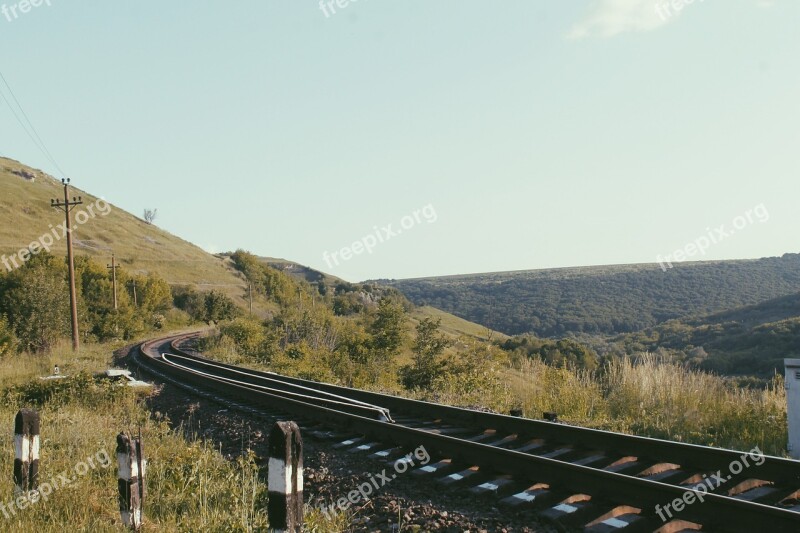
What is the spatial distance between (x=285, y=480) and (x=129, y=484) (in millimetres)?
1794

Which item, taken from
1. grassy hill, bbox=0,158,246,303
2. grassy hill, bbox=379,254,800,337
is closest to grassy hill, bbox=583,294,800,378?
grassy hill, bbox=379,254,800,337

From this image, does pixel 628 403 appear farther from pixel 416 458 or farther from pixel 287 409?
pixel 287 409

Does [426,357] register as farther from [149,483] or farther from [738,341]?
[738,341]

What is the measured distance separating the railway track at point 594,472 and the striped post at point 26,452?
3.51 meters

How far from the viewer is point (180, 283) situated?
87.9 meters

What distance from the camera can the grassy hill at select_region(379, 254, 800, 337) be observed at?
83.5 metres

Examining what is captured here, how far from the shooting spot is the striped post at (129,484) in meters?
5.04

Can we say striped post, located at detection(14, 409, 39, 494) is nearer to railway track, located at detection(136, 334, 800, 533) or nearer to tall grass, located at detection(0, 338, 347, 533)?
tall grass, located at detection(0, 338, 347, 533)

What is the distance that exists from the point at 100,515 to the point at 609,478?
425 centimetres

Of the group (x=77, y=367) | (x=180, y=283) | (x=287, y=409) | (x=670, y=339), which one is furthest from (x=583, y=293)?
(x=287, y=409)

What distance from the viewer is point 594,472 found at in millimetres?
5602

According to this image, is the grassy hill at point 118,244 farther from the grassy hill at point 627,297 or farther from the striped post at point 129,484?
the striped post at point 129,484

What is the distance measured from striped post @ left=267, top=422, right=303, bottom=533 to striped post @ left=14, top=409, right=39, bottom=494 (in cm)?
326

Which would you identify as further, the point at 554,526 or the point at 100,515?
the point at 100,515
